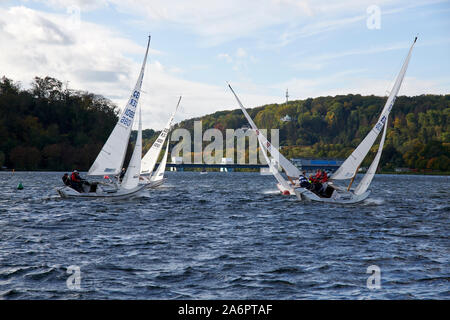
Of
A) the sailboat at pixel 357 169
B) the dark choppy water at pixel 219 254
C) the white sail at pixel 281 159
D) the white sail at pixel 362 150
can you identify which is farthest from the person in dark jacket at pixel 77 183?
the white sail at pixel 362 150

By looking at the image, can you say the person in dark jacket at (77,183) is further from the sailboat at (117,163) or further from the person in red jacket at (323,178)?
the person in red jacket at (323,178)

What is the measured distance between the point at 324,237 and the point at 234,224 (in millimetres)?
5643

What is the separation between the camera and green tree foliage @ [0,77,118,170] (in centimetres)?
12662

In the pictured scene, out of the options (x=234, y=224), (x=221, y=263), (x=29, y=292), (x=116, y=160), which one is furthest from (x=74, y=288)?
(x=116, y=160)

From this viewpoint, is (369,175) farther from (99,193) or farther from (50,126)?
(50,126)

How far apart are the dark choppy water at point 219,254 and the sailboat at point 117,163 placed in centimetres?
455

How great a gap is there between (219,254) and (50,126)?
133 metres

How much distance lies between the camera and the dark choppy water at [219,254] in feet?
39.3

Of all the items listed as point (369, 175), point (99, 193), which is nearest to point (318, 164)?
point (369, 175)

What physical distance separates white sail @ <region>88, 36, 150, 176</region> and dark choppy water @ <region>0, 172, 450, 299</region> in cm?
447

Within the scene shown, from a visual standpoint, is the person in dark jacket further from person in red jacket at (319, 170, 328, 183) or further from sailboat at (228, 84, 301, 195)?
person in red jacket at (319, 170, 328, 183)
